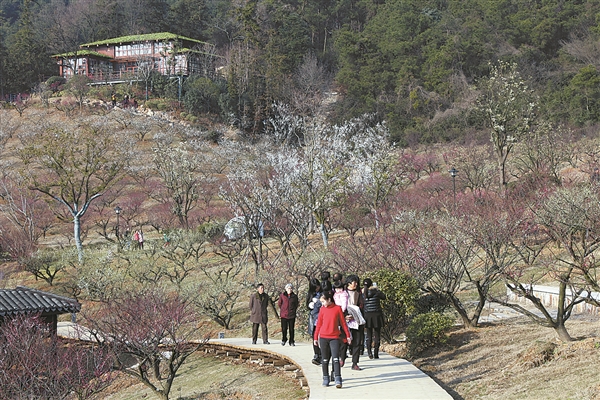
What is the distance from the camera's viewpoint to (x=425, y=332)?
38.5ft

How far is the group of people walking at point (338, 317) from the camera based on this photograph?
889 centimetres

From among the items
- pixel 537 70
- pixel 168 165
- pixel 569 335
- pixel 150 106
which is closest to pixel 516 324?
pixel 569 335

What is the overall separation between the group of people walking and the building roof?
7101 mm

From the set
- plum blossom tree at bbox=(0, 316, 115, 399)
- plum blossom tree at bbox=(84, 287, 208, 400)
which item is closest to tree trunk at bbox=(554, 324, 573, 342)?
plum blossom tree at bbox=(84, 287, 208, 400)

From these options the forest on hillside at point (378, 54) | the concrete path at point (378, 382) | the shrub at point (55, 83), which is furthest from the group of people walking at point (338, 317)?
the shrub at point (55, 83)

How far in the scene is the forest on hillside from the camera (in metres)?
52.2

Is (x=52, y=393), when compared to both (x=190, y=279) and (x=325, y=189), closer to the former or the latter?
(x=190, y=279)

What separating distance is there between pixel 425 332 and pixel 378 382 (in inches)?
104

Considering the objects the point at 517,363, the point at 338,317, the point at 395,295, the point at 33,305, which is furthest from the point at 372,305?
the point at 33,305

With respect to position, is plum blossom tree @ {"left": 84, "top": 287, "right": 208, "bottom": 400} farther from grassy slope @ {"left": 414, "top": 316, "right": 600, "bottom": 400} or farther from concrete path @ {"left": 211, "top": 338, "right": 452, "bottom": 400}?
grassy slope @ {"left": 414, "top": 316, "right": 600, "bottom": 400}

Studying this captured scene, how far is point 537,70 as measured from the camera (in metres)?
52.6

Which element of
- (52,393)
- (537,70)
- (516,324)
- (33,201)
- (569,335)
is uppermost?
(537,70)

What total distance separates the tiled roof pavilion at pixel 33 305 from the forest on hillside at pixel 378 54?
36312mm

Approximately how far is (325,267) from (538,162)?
46.3 ft
